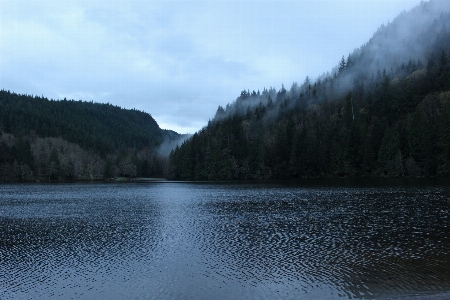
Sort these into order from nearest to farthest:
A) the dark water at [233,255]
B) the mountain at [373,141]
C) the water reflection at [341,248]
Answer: the dark water at [233,255], the water reflection at [341,248], the mountain at [373,141]

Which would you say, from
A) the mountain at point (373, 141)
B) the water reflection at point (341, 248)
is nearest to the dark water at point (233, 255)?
the water reflection at point (341, 248)

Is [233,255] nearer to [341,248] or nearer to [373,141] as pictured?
[341,248]

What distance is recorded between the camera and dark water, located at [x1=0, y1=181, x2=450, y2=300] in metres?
22.6

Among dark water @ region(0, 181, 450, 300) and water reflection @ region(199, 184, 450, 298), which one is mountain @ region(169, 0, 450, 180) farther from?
dark water @ region(0, 181, 450, 300)

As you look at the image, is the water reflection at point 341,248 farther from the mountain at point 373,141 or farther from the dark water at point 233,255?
the mountain at point 373,141

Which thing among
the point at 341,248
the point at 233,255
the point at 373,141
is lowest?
the point at 233,255

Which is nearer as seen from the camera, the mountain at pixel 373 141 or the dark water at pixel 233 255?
the dark water at pixel 233 255

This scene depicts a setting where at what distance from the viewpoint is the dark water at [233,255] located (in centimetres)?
2256

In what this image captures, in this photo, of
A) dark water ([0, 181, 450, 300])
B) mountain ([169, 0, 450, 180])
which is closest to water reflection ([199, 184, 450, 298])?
dark water ([0, 181, 450, 300])

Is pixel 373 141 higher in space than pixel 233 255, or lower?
higher

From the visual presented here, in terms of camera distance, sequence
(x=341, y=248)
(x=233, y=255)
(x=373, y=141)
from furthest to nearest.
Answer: (x=373, y=141), (x=341, y=248), (x=233, y=255)

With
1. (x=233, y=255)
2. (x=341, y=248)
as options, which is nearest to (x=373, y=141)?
(x=341, y=248)

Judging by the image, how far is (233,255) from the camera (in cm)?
3114

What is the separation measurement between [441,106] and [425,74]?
36.4 meters
